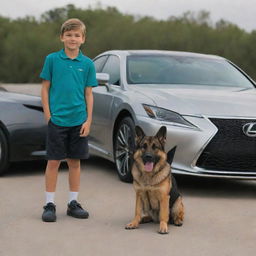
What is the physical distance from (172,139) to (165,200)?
1378 mm

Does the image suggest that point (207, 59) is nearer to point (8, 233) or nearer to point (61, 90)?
point (61, 90)

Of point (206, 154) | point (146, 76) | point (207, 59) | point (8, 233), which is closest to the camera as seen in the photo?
point (8, 233)

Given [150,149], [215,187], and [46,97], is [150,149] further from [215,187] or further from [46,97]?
[215,187]

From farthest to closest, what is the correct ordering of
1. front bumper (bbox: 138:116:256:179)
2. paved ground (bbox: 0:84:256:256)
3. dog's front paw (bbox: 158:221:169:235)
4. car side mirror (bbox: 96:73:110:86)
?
1. car side mirror (bbox: 96:73:110:86)
2. front bumper (bbox: 138:116:256:179)
3. dog's front paw (bbox: 158:221:169:235)
4. paved ground (bbox: 0:84:256:256)

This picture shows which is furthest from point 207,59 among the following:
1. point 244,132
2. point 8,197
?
point 8,197

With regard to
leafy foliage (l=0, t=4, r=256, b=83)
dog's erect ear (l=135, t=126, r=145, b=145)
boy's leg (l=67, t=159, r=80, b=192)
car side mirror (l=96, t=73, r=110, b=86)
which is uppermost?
car side mirror (l=96, t=73, r=110, b=86)

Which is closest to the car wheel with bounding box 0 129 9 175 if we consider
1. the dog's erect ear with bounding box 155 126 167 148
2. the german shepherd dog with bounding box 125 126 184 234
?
the german shepherd dog with bounding box 125 126 184 234

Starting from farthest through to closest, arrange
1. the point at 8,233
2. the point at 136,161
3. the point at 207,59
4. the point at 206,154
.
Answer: the point at 207,59, the point at 206,154, the point at 136,161, the point at 8,233

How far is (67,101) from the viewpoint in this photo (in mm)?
5434

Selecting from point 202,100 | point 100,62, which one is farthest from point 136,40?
point 202,100

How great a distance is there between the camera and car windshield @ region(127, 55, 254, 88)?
307 inches

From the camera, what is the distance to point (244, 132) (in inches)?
252

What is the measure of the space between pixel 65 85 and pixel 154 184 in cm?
115

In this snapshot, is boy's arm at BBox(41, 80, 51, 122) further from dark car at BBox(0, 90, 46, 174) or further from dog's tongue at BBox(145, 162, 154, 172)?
dark car at BBox(0, 90, 46, 174)
